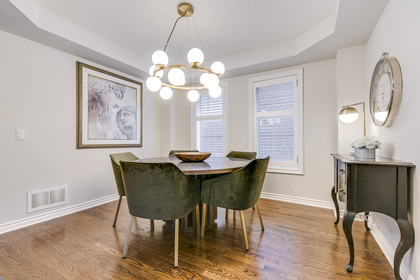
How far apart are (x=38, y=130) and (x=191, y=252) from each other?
2368 mm

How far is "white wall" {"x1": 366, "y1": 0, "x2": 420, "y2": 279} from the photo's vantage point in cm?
127

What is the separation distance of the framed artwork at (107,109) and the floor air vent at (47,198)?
64 cm

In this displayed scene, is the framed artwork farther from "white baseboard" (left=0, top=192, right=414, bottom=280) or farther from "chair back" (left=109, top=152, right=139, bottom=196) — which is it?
"chair back" (left=109, top=152, right=139, bottom=196)

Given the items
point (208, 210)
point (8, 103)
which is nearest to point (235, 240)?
point (208, 210)

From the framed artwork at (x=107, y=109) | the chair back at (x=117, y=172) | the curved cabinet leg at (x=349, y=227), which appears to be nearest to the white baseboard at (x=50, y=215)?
the framed artwork at (x=107, y=109)

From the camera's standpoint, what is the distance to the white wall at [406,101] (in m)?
1.27

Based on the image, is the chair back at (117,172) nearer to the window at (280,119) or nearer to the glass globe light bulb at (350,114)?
the window at (280,119)

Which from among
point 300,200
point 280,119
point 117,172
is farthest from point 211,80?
point 300,200

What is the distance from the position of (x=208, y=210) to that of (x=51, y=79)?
103 inches

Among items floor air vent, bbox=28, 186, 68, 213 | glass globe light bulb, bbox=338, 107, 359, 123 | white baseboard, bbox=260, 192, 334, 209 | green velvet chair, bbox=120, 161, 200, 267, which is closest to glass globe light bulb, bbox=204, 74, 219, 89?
green velvet chair, bbox=120, 161, 200, 267

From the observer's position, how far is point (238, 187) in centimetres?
178

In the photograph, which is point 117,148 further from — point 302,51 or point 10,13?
point 302,51

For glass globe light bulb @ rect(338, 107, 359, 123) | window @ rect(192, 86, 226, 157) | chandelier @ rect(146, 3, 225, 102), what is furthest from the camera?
window @ rect(192, 86, 226, 157)

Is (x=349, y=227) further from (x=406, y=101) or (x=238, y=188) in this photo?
(x=406, y=101)
